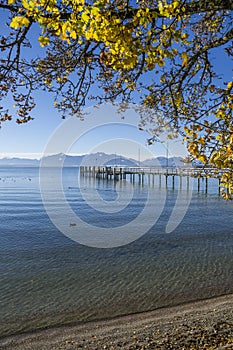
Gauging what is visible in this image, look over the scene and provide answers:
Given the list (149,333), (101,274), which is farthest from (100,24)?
(101,274)

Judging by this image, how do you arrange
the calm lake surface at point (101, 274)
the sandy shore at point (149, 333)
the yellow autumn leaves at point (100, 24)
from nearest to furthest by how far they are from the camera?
the yellow autumn leaves at point (100, 24)
the sandy shore at point (149, 333)
the calm lake surface at point (101, 274)

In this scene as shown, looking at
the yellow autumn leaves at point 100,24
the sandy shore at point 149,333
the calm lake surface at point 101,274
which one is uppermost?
the yellow autumn leaves at point 100,24

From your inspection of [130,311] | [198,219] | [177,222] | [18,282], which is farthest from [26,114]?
[198,219]

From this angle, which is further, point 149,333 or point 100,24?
point 149,333

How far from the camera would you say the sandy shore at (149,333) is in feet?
19.9

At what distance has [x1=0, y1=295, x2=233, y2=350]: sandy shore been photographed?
6.05 m

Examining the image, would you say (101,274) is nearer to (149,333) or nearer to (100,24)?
(149,333)

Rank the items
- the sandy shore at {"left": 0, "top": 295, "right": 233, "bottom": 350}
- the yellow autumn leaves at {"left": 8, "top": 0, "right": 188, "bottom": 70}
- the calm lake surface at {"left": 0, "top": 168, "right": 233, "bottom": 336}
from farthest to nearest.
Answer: the calm lake surface at {"left": 0, "top": 168, "right": 233, "bottom": 336}
the sandy shore at {"left": 0, "top": 295, "right": 233, "bottom": 350}
the yellow autumn leaves at {"left": 8, "top": 0, "right": 188, "bottom": 70}

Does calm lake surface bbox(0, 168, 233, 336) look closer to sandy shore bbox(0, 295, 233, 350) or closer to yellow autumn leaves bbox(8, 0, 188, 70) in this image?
sandy shore bbox(0, 295, 233, 350)

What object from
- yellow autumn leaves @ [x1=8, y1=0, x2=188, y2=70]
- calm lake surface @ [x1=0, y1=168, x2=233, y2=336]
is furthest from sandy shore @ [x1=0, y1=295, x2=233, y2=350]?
yellow autumn leaves @ [x1=8, y1=0, x2=188, y2=70]

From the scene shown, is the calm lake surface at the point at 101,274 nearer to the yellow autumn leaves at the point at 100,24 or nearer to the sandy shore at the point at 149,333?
the sandy shore at the point at 149,333

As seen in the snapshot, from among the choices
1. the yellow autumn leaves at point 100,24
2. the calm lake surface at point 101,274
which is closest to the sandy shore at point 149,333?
the calm lake surface at point 101,274

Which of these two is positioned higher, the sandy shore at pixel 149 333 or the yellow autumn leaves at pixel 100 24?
the yellow autumn leaves at pixel 100 24

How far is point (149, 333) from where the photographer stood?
6672mm
